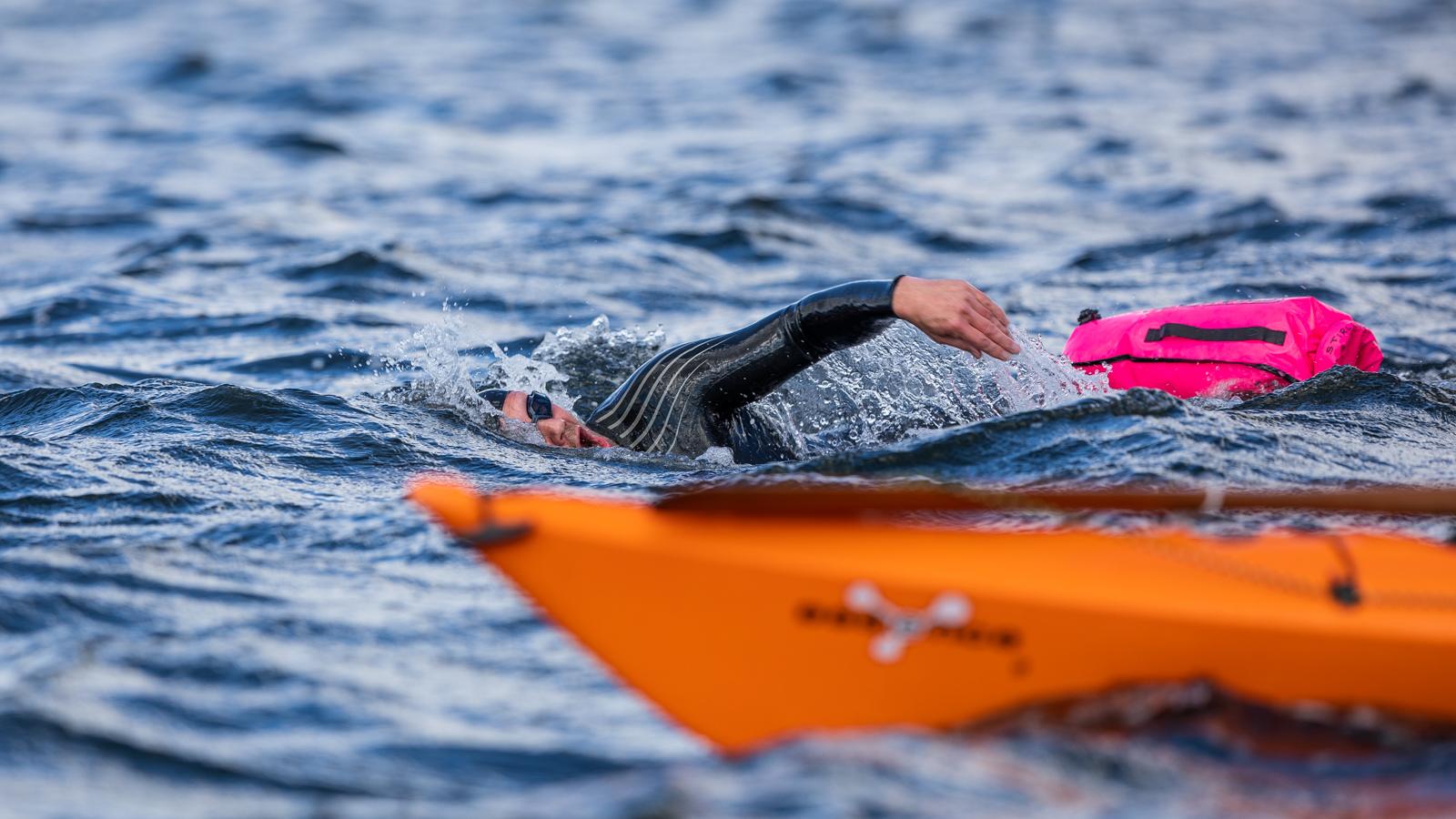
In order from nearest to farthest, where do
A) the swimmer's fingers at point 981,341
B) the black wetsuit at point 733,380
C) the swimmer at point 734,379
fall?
the swimmer's fingers at point 981,341, the swimmer at point 734,379, the black wetsuit at point 733,380

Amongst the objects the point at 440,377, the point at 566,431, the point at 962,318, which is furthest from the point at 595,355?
the point at 962,318

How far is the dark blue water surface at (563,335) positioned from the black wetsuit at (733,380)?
0.16 metres

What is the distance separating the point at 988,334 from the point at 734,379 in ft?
3.83

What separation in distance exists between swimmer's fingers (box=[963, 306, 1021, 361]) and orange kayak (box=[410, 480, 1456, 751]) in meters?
1.28

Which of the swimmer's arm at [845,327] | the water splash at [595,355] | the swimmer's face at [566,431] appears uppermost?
the water splash at [595,355]

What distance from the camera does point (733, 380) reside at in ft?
17.4

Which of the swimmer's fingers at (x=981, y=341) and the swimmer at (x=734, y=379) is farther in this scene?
the swimmer at (x=734, y=379)

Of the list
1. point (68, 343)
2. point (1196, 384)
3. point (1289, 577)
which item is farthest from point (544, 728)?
point (68, 343)

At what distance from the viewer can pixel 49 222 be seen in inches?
444

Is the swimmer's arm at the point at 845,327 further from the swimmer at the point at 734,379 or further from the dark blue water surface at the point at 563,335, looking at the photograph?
the dark blue water surface at the point at 563,335

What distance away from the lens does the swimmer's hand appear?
4391 mm

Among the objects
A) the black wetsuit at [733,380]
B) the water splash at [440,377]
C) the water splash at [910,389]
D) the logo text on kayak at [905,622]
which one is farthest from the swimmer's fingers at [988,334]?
the water splash at [440,377]

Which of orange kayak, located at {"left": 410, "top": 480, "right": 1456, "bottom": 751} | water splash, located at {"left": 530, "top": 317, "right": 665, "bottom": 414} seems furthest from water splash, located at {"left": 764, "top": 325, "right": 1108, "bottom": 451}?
orange kayak, located at {"left": 410, "top": 480, "right": 1456, "bottom": 751}

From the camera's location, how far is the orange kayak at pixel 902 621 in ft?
9.91
